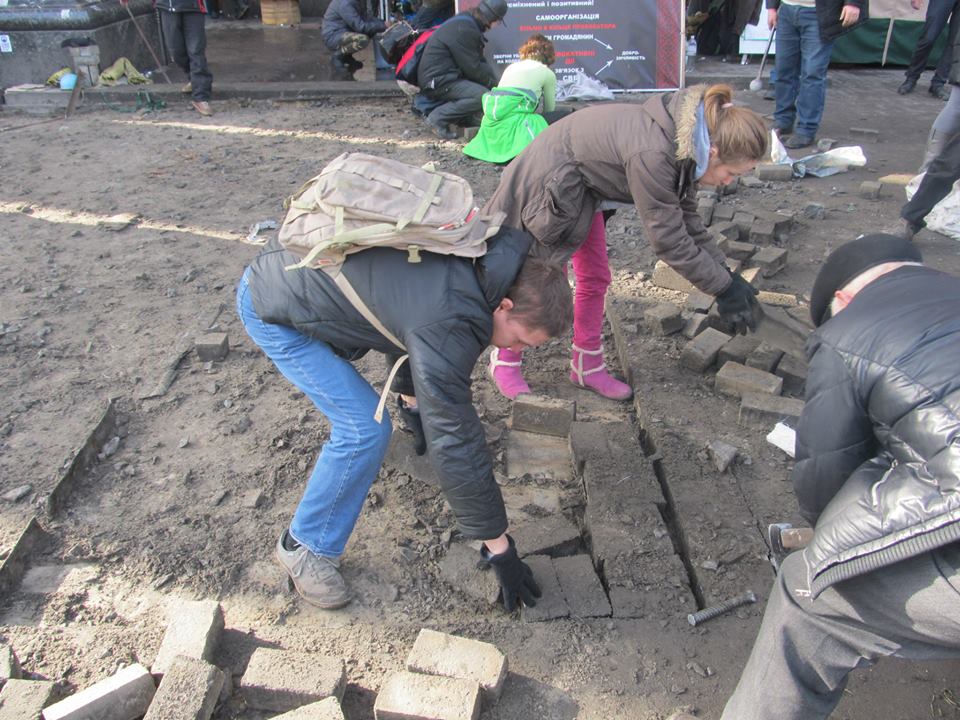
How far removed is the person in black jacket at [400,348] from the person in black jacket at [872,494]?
0.80 metres

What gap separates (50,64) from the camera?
929cm

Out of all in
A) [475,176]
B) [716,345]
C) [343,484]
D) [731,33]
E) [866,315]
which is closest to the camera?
[866,315]

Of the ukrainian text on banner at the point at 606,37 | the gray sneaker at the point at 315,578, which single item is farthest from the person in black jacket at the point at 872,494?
the ukrainian text on banner at the point at 606,37

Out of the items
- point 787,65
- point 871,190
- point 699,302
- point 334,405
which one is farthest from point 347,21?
point 334,405

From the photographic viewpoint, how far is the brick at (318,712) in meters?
2.21

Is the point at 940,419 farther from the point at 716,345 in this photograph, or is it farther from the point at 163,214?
the point at 163,214

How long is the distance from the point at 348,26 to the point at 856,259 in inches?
339

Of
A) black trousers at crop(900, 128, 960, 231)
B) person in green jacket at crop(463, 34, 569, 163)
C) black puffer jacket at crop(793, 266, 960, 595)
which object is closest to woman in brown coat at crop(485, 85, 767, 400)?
black puffer jacket at crop(793, 266, 960, 595)

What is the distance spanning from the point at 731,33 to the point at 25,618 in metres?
10.9

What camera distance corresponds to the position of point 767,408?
370 cm

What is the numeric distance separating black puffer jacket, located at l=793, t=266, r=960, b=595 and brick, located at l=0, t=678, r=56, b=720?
86.6 inches

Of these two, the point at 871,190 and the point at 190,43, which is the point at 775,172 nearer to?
the point at 871,190

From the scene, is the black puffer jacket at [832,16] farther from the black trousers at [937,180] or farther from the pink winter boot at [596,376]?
the pink winter boot at [596,376]

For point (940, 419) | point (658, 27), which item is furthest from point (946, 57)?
point (940, 419)
